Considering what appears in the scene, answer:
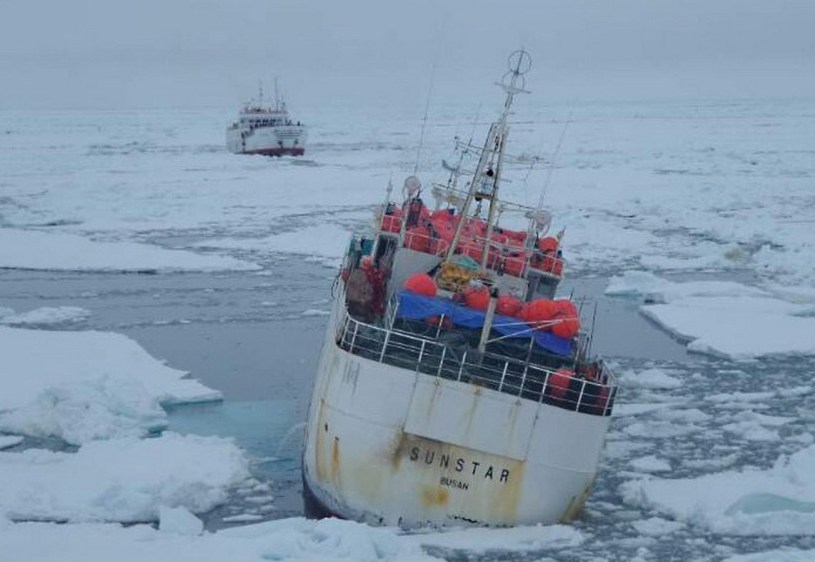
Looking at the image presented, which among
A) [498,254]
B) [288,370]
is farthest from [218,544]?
[288,370]

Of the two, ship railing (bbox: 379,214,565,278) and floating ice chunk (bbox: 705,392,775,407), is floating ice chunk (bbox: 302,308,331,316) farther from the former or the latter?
floating ice chunk (bbox: 705,392,775,407)

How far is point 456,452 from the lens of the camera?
32.8 ft

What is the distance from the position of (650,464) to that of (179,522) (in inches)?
225

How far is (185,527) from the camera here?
9.79 m

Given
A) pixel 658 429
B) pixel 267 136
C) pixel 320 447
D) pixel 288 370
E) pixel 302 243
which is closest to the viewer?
pixel 320 447

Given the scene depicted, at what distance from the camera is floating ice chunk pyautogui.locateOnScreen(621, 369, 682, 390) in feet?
53.3

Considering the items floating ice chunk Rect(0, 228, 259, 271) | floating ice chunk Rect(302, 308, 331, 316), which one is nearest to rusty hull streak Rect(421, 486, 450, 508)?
floating ice chunk Rect(302, 308, 331, 316)

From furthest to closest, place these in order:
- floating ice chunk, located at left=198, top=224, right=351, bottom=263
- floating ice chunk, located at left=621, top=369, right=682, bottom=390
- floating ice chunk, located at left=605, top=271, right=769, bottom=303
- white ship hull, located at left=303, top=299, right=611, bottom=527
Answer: floating ice chunk, located at left=198, top=224, right=351, bottom=263, floating ice chunk, located at left=605, top=271, right=769, bottom=303, floating ice chunk, located at left=621, top=369, right=682, bottom=390, white ship hull, located at left=303, top=299, right=611, bottom=527

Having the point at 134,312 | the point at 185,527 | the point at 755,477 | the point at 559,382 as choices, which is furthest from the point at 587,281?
the point at 185,527

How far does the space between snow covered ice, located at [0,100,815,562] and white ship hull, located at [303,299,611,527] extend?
0.98 feet

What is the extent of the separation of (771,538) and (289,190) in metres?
34.9

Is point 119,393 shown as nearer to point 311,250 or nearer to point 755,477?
point 755,477

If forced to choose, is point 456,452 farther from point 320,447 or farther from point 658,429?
point 658,429

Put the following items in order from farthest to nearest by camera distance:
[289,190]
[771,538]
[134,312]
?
[289,190] → [134,312] → [771,538]
